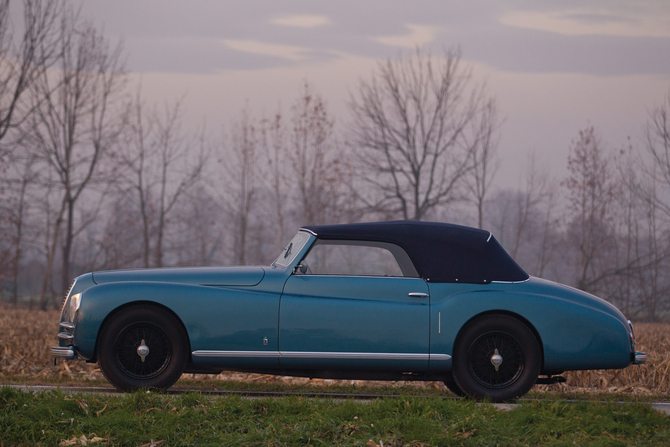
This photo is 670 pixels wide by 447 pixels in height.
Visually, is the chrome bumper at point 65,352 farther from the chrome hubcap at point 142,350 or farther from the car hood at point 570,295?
the car hood at point 570,295

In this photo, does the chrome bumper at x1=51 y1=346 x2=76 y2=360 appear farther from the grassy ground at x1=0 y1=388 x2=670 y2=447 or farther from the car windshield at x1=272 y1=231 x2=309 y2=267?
the car windshield at x1=272 y1=231 x2=309 y2=267

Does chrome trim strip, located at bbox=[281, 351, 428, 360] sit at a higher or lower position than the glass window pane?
lower

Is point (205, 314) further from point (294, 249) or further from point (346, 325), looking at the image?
point (346, 325)

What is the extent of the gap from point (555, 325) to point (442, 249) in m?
1.33

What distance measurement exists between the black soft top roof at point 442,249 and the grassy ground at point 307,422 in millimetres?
1385

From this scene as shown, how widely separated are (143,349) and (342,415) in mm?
2206

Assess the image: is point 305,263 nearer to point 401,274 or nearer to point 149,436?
point 401,274

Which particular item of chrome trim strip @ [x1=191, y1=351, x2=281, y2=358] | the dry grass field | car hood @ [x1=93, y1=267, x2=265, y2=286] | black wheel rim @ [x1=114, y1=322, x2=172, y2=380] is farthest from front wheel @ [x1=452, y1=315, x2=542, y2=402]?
black wheel rim @ [x1=114, y1=322, x2=172, y2=380]

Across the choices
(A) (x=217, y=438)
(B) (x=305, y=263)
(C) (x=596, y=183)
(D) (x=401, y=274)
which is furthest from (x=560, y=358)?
(C) (x=596, y=183)

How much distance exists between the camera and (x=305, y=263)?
6.51m

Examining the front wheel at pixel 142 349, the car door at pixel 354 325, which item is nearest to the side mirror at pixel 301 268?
the car door at pixel 354 325

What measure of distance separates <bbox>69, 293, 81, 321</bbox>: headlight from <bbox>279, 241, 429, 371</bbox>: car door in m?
2.00

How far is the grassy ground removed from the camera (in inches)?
190

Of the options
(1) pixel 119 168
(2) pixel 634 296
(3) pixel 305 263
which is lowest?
(2) pixel 634 296
